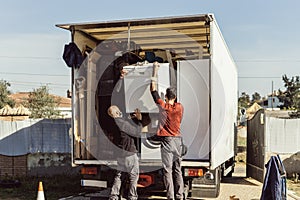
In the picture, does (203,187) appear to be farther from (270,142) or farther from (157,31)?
(270,142)

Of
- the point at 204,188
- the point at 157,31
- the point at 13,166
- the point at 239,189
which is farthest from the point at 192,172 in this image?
the point at 13,166

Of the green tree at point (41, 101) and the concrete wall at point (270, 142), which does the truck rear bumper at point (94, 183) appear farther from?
the green tree at point (41, 101)

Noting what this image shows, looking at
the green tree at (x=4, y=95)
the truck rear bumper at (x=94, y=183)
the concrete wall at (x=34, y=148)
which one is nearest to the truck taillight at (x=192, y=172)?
the truck rear bumper at (x=94, y=183)

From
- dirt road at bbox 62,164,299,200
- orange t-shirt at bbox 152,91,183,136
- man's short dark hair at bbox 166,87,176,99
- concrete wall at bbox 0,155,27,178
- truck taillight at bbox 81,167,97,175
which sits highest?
man's short dark hair at bbox 166,87,176,99

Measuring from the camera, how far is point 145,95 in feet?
29.9

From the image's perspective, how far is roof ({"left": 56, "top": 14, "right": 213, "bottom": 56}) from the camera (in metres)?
8.78

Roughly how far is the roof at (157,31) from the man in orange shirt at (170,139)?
3.70ft

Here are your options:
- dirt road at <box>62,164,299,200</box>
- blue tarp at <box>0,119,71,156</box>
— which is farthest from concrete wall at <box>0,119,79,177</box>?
dirt road at <box>62,164,299,200</box>

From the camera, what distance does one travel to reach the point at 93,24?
30.0 feet

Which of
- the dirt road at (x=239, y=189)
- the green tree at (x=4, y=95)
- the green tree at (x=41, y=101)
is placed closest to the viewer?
the dirt road at (x=239, y=189)

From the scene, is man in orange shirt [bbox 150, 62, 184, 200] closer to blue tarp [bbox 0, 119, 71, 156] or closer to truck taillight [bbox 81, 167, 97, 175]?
truck taillight [bbox 81, 167, 97, 175]

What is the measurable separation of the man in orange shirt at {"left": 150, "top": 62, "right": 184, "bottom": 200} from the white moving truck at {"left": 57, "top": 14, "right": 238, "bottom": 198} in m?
0.21

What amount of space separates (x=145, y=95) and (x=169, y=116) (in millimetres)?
687

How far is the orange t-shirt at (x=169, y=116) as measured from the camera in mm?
8750
